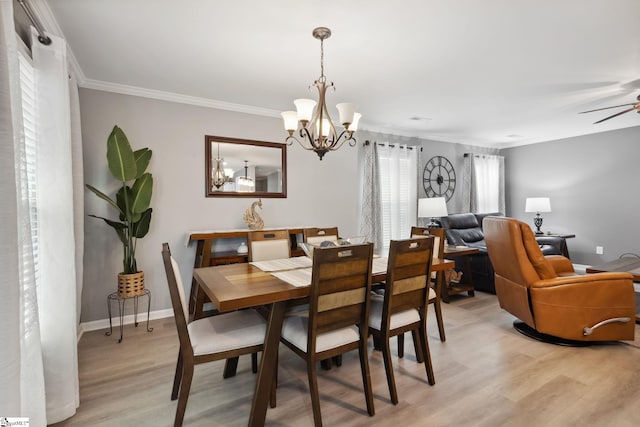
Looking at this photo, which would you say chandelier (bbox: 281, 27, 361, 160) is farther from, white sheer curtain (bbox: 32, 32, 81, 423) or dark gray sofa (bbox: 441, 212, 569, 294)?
dark gray sofa (bbox: 441, 212, 569, 294)

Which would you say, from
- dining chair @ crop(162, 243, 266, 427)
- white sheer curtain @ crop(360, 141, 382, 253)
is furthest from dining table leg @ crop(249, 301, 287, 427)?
white sheer curtain @ crop(360, 141, 382, 253)

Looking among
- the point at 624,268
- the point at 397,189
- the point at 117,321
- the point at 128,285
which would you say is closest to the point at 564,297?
the point at 624,268

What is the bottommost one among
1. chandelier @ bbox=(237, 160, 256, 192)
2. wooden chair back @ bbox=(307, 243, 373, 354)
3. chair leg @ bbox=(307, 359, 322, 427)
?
chair leg @ bbox=(307, 359, 322, 427)

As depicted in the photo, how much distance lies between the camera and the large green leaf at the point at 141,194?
3021mm

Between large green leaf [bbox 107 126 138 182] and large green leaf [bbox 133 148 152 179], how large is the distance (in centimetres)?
21

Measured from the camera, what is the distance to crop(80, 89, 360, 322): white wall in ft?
10.5

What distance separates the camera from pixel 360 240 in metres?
2.67

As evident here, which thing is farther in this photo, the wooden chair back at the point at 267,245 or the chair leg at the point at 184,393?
the wooden chair back at the point at 267,245

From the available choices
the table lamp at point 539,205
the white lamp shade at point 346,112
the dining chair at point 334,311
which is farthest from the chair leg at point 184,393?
the table lamp at point 539,205

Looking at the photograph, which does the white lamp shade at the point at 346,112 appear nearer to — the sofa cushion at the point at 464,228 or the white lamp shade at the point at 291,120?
the white lamp shade at the point at 291,120

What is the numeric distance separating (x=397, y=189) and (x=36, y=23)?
181 inches

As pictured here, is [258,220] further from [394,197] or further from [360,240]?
[394,197]

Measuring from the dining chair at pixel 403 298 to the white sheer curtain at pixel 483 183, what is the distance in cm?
461

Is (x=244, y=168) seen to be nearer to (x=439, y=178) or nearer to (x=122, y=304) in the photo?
(x=122, y=304)
